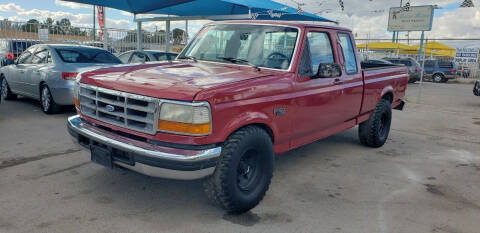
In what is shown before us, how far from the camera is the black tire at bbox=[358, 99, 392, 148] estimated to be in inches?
237

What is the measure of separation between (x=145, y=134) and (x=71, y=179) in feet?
5.31

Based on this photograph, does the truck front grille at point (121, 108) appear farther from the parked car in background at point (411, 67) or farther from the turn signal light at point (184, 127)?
the parked car in background at point (411, 67)

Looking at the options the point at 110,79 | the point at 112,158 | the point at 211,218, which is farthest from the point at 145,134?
the point at 211,218

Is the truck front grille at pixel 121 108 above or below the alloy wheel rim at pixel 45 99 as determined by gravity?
above

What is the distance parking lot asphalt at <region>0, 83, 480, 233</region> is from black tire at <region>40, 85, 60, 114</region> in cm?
Result: 107

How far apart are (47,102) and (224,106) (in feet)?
18.5

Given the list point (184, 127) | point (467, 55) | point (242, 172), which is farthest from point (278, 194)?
point (467, 55)

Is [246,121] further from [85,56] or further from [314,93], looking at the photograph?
[85,56]

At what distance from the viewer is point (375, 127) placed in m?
6.03

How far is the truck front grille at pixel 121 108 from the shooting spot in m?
3.12

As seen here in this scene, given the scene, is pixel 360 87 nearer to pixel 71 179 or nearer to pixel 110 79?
pixel 110 79

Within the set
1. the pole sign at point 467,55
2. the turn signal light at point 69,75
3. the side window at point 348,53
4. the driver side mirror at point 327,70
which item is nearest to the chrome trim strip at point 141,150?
the driver side mirror at point 327,70

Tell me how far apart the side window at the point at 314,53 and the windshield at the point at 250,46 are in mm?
192

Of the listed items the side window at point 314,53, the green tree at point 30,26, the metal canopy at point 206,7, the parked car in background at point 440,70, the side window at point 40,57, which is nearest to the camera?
the side window at point 314,53
